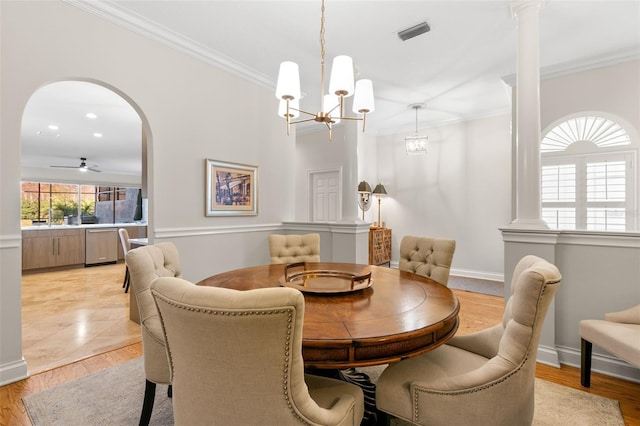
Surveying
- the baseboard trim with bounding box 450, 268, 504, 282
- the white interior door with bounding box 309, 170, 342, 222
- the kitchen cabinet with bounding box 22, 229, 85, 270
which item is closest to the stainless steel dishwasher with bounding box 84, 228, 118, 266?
the kitchen cabinet with bounding box 22, 229, 85, 270

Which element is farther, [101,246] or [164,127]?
[101,246]

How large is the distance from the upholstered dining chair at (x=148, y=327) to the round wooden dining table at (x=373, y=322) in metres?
0.31

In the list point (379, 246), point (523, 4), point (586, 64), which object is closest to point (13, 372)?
point (523, 4)

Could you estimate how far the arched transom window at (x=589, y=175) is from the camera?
12.0ft

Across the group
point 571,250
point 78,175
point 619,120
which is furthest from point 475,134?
point 78,175

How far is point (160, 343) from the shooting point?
1.48 meters

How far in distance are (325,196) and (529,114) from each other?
3921mm

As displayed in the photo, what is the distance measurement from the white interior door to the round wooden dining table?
4.12 meters

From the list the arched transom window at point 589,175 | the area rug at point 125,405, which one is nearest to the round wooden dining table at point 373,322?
the area rug at point 125,405

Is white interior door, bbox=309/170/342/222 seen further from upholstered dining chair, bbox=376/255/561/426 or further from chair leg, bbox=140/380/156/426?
upholstered dining chair, bbox=376/255/561/426

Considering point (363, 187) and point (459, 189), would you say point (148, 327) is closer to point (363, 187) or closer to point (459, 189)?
point (363, 187)

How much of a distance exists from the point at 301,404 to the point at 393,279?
1.15m

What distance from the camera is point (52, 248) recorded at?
6.04 metres

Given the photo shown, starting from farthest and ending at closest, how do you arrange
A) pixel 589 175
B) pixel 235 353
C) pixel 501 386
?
pixel 589 175 → pixel 501 386 → pixel 235 353
